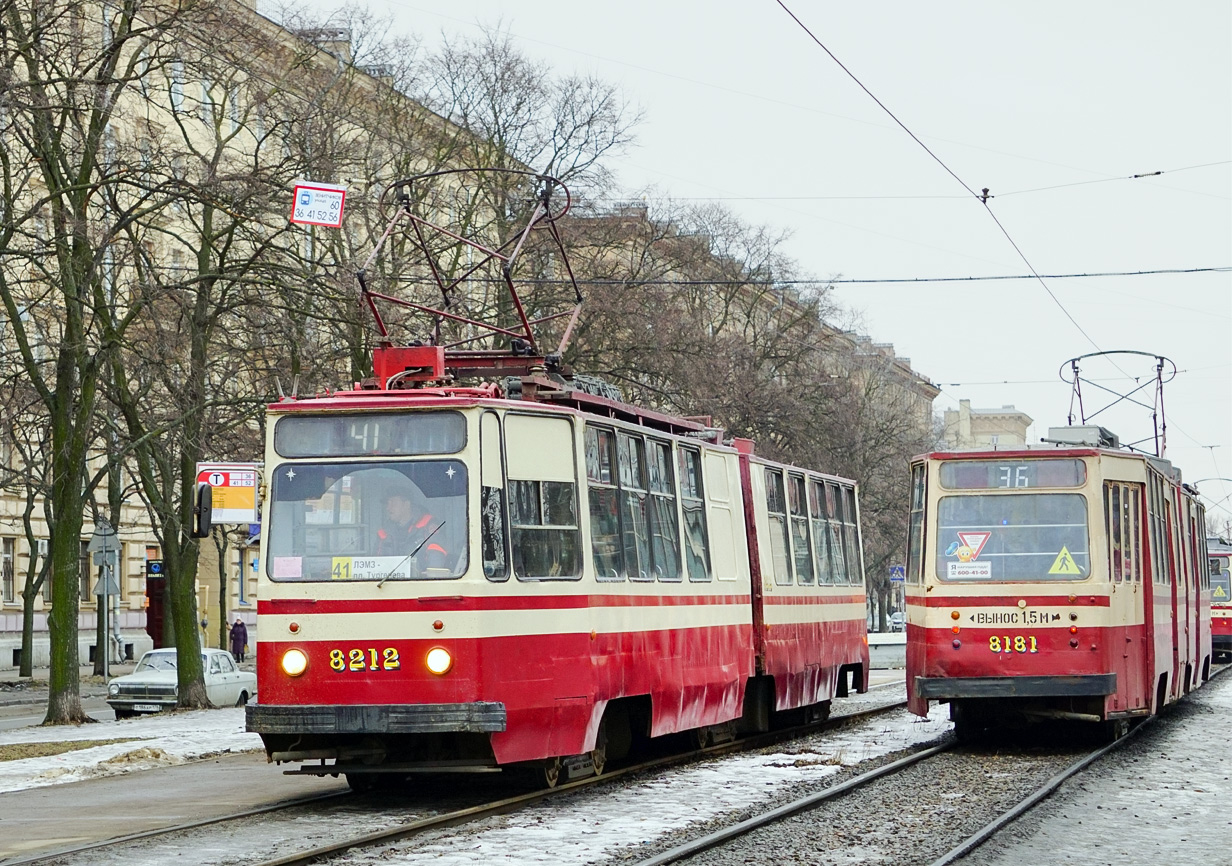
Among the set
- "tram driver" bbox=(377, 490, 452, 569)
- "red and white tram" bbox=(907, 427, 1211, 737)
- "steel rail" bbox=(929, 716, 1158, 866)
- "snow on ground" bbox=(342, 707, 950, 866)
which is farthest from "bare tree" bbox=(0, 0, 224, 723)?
"steel rail" bbox=(929, 716, 1158, 866)

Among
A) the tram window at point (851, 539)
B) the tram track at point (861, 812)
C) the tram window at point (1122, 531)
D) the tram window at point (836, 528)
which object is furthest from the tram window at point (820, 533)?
the tram track at point (861, 812)

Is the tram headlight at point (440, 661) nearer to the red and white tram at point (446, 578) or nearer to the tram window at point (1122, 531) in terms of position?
the red and white tram at point (446, 578)

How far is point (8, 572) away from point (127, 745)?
103 ft

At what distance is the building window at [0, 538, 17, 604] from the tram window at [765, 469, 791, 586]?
34.6 meters

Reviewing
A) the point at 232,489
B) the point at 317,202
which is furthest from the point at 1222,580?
the point at 232,489

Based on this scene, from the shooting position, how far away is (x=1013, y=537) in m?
18.0

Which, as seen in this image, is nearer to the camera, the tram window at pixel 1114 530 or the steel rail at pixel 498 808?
the steel rail at pixel 498 808

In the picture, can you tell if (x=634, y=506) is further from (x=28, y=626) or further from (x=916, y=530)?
(x=28, y=626)

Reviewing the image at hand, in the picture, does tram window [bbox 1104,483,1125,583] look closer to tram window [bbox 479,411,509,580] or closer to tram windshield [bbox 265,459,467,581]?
tram window [bbox 479,411,509,580]

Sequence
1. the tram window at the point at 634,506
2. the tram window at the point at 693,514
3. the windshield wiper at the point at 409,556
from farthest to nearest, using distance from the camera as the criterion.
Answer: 1. the tram window at the point at 693,514
2. the tram window at the point at 634,506
3. the windshield wiper at the point at 409,556

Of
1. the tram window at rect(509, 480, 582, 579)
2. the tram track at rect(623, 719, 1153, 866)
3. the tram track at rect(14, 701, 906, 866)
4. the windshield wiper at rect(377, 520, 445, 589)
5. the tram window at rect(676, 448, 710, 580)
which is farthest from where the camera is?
the tram window at rect(676, 448, 710, 580)

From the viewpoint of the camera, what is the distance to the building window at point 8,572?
5028cm

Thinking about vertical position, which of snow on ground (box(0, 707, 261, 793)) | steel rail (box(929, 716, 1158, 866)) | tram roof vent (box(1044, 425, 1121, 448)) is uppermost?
tram roof vent (box(1044, 425, 1121, 448))

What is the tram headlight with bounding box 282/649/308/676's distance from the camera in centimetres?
1297
